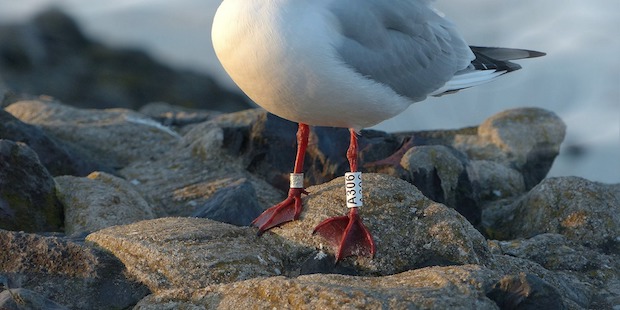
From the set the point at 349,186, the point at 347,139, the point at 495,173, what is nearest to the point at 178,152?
the point at 347,139

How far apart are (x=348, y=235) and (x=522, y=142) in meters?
4.52

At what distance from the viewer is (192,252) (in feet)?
17.1

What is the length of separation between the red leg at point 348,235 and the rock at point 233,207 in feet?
4.45

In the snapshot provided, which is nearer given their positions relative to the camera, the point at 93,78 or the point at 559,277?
the point at 559,277

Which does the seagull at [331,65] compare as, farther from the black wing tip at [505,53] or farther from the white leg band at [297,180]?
the black wing tip at [505,53]

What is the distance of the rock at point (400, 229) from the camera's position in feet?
17.8

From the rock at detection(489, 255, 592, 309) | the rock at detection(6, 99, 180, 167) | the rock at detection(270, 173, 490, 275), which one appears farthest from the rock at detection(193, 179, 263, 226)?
the rock at detection(6, 99, 180, 167)

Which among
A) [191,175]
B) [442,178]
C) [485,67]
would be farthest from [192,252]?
[191,175]

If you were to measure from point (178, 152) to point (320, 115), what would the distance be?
3819 mm

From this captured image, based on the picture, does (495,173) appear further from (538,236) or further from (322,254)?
(322,254)

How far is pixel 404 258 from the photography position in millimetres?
5438

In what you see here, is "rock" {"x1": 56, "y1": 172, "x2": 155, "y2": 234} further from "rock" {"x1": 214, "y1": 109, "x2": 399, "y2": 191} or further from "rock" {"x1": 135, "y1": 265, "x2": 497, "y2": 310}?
"rock" {"x1": 135, "y1": 265, "x2": 497, "y2": 310}

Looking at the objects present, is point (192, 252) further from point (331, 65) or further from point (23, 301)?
point (331, 65)

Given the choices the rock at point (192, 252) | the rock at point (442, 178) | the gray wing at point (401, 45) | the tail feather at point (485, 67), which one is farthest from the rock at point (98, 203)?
the tail feather at point (485, 67)
